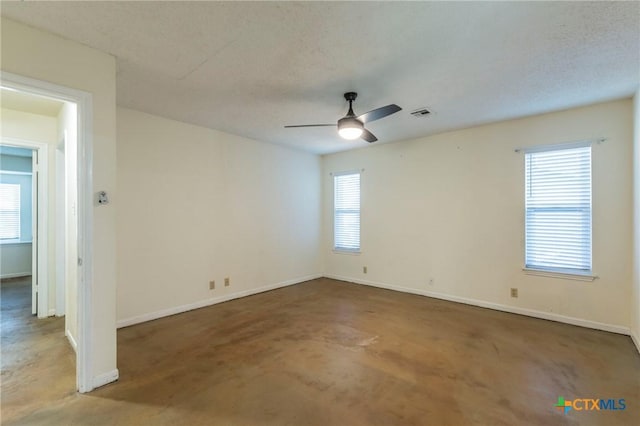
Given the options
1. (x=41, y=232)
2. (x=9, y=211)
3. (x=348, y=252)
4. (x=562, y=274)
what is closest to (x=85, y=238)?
(x=41, y=232)

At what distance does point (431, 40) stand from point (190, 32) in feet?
5.73

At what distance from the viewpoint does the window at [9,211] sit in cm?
604

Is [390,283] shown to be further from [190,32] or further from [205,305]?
[190,32]

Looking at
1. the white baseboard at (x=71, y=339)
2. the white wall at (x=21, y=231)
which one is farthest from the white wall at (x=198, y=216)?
the white wall at (x=21, y=231)

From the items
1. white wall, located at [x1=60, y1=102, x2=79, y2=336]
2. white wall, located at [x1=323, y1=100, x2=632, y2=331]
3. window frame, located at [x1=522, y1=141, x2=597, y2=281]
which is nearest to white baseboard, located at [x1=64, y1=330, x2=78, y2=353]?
white wall, located at [x1=60, y1=102, x2=79, y2=336]

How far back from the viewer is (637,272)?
2.99 m

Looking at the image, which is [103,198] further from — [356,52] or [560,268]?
[560,268]

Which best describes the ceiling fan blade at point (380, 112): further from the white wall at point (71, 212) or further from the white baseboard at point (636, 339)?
the white baseboard at point (636, 339)

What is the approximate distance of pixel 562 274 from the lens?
358 centimetres

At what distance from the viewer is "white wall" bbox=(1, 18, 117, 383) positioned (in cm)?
209

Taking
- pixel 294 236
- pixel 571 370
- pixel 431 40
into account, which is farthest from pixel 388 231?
pixel 431 40

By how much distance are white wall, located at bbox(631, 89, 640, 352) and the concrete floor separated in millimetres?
276

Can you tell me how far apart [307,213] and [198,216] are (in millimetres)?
2310

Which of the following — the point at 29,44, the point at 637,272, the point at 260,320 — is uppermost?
the point at 29,44
